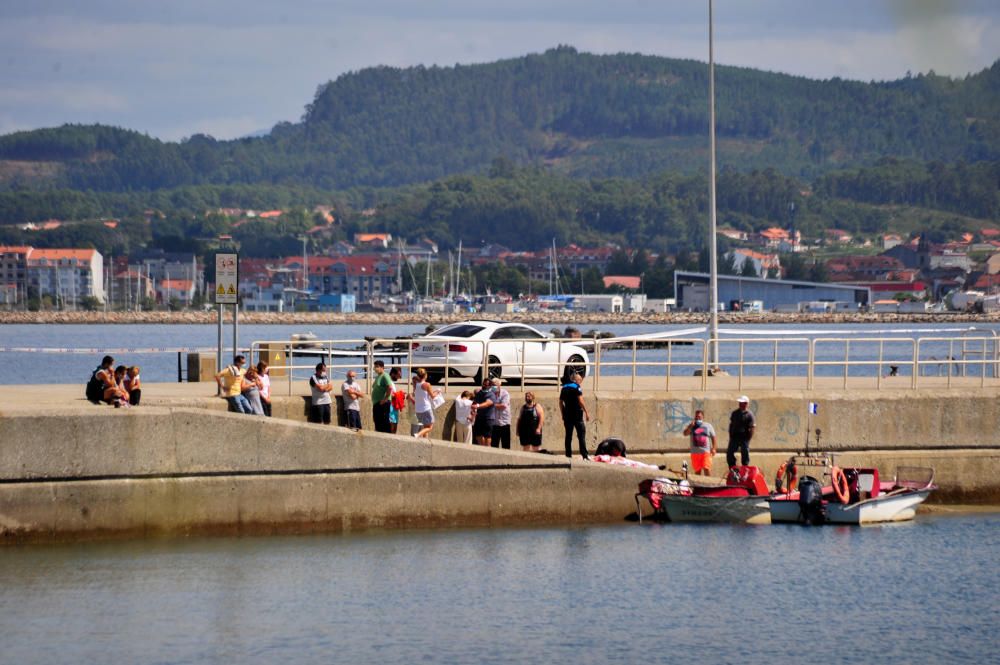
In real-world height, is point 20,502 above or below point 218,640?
above

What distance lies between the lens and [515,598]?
24.2 m

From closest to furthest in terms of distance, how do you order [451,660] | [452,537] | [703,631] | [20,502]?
[451,660] → [703,631] → [20,502] → [452,537]

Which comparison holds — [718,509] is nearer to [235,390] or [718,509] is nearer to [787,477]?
[787,477]

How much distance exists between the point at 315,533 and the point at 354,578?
1687 millimetres

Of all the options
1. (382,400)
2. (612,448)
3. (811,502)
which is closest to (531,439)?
(612,448)

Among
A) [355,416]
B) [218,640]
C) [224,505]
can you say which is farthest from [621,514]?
[218,640]

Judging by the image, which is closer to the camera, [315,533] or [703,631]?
[703,631]

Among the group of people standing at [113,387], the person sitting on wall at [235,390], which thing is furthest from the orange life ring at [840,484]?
the group of people standing at [113,387]

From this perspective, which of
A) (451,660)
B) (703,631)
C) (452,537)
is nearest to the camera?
(451,660)

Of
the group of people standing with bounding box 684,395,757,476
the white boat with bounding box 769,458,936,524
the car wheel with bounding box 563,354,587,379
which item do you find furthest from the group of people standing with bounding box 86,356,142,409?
the white boat with bounding box 769,458,936,524

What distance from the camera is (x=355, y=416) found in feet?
91.2

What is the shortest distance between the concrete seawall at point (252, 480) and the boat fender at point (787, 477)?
2903 millimetres

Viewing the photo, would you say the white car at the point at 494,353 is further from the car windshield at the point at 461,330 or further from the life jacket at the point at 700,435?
the life jacket at the point at 700,435

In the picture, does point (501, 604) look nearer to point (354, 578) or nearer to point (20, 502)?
point (354, 578)
